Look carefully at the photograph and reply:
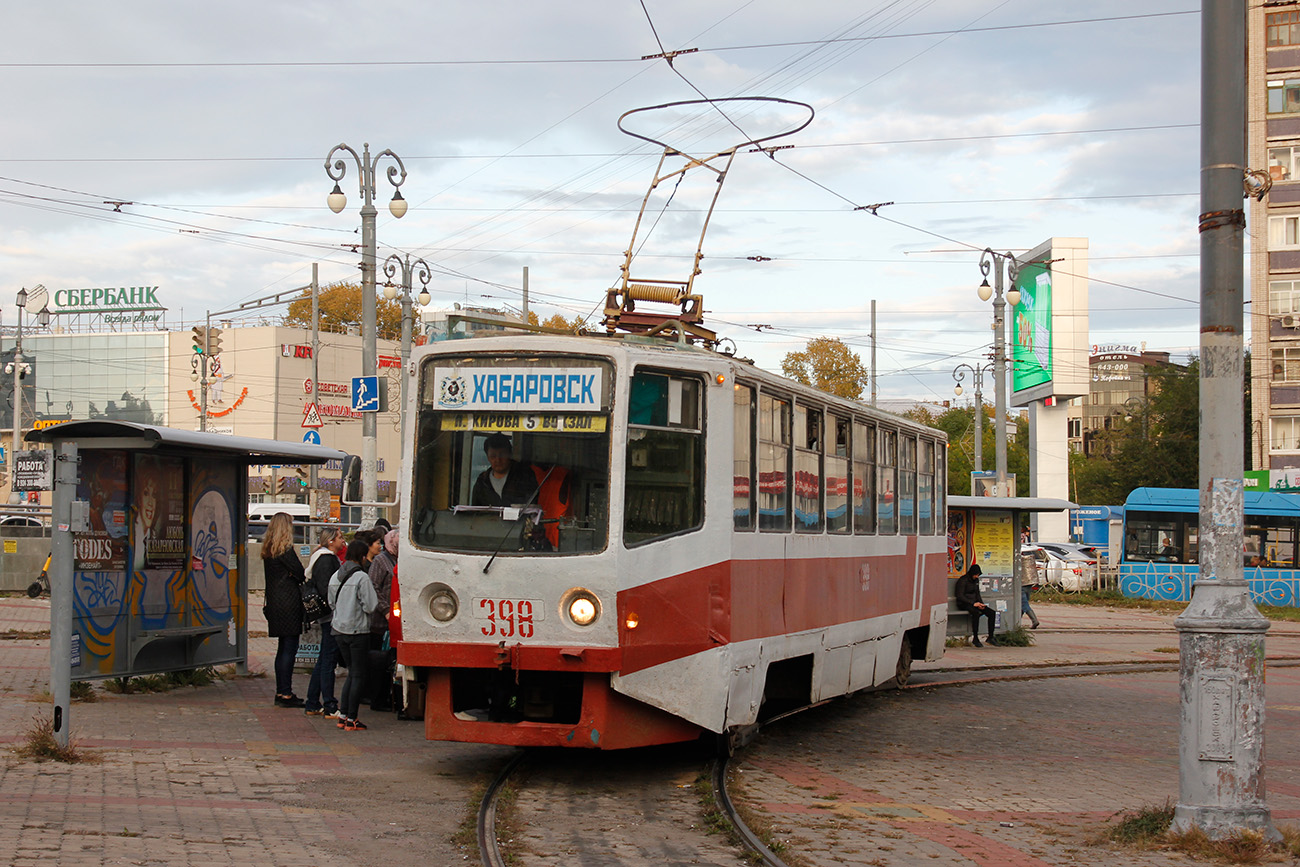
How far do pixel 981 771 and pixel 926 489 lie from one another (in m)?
5.39

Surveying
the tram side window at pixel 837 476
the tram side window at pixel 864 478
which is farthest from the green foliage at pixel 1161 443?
the tram side window at pixel 837 476

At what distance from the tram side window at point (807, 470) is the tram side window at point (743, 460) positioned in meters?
1.04

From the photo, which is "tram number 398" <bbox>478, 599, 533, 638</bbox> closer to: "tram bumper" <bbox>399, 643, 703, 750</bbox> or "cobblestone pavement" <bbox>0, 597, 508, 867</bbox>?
"tram bumper" <bbox>399, 643, 703, 750</bbox>

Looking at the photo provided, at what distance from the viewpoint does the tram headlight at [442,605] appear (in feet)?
29.1

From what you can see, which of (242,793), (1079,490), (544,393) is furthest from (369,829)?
(1079,490)

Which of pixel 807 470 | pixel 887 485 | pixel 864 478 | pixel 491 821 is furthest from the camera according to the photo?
pixel 887 485

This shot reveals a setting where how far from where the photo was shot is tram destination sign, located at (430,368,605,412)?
8.90 metres

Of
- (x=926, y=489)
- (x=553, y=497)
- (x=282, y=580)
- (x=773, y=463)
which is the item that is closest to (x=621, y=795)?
(x=553, y=497)

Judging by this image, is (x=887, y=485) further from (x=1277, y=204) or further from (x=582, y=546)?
(x=1277, y=204)

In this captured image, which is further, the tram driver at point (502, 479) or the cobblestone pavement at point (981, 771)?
the tram driver at point (502, 479)

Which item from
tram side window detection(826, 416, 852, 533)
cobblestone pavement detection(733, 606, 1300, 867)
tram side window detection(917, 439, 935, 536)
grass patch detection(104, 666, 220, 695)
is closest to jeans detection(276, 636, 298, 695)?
grass patch detection(104, 666, 220, 695)

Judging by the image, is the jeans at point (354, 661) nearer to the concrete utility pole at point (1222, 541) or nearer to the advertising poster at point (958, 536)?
the concrete utility pole at point (1222, 541)

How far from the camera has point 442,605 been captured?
29.2 ft

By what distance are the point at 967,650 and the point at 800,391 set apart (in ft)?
42.6
